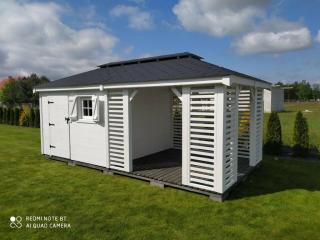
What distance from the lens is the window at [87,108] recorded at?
753cm

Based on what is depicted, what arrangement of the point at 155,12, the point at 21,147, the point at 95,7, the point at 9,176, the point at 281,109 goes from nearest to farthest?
1. the point at 9,176
2. the point at 95,7
3. the point at 155,12
4. the point at 21,147
5. the point at 281,109

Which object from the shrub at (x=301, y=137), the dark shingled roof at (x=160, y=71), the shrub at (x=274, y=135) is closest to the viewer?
the dark shingled roof at (x=160, y=71)

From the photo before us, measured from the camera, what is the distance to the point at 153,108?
349 inches

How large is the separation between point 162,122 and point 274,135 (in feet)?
14.1

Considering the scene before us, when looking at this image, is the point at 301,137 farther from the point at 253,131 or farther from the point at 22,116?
the point at 22,116

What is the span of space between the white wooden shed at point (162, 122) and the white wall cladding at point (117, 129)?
0.03m

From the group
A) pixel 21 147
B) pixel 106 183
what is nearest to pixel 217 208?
pixel 106 183

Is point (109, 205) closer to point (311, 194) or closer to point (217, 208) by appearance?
point (217, 208)

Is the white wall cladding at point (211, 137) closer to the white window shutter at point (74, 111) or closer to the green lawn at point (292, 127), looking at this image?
the white window shutter at point (74, 111)

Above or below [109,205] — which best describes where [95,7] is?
above

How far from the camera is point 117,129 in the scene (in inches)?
266

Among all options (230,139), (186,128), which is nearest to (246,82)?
(230,139)

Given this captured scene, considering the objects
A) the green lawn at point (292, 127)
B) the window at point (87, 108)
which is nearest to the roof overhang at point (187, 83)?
the window at point (87, 108)

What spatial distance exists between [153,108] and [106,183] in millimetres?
3531
